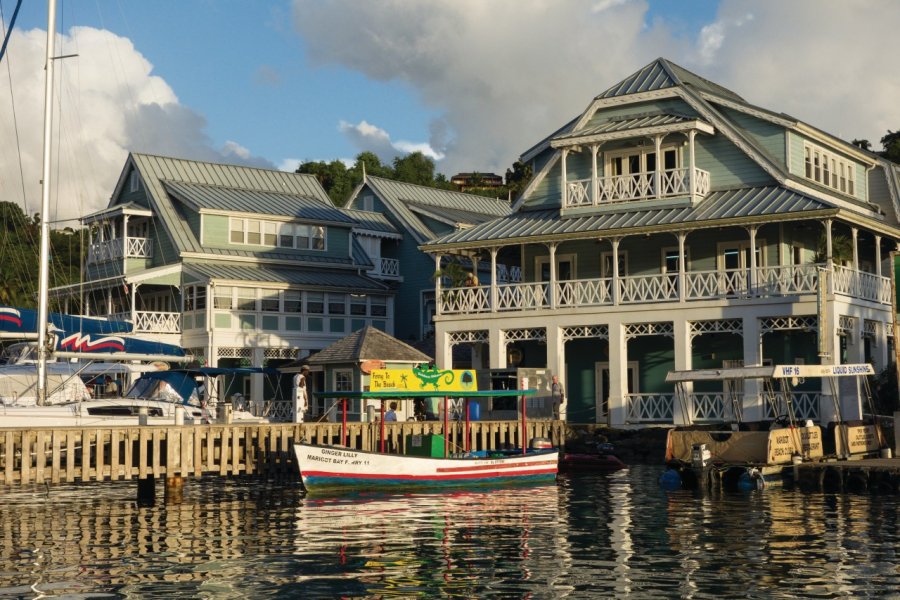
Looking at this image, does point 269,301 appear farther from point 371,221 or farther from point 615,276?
point 615,276

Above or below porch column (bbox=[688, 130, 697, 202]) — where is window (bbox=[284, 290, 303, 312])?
below

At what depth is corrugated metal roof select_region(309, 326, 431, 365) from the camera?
45.6 m

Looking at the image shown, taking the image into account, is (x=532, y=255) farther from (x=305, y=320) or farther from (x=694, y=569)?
(x=694, y=569)

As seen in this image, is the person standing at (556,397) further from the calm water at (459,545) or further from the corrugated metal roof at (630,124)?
the calm water at (459,545)

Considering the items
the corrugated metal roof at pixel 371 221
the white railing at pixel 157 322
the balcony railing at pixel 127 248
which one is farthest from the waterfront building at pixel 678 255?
the balcony railing at pixel 127 248

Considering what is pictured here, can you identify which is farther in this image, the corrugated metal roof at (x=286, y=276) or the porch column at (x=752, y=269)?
the corrugated metal roof at (x=286, y=276)

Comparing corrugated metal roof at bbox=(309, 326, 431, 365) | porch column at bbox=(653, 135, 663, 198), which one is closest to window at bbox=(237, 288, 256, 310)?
corrugated metal roof at bbox=(309, 326, 431, 365)

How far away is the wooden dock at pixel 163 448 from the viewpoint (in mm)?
28703

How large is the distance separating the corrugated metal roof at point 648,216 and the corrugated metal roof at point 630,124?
2.89 m

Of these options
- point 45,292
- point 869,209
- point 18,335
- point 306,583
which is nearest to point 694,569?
point 306,583

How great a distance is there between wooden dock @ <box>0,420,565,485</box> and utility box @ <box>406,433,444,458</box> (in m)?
1.49

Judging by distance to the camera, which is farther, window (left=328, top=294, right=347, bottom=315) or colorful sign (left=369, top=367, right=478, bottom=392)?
window (left=328, top=294, right=347, bottom=315)

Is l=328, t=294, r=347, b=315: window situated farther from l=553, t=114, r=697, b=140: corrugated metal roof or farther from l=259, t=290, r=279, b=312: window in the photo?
l=553, t=114, r=697, b=140: corrugated metal roof

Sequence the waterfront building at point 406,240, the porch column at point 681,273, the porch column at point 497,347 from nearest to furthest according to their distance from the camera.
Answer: the porch column at point 681,273, the porch column at point 497,347, the waterfront building at point 406,240
